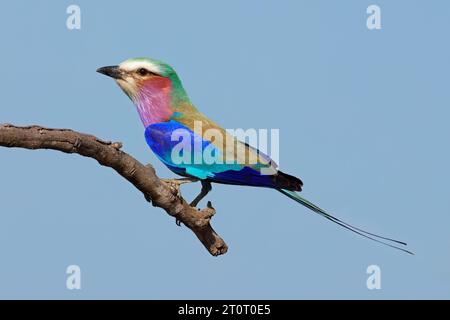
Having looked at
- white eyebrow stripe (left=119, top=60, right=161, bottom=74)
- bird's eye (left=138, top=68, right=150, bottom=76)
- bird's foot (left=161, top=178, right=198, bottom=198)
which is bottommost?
bird's foot (left=161, top=178, right=198, bottom=198)

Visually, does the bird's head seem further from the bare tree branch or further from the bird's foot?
the bare tree branch

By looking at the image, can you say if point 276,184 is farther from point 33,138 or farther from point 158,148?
point 33,138

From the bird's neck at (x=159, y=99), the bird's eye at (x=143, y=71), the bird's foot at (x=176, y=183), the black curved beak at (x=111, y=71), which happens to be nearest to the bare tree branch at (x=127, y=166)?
the bird's foot at (x=176, y=183)

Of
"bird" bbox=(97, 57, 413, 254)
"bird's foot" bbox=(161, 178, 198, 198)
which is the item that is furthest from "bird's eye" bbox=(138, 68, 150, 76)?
"bird's foot" bbox=(161, 178, 198, 198)

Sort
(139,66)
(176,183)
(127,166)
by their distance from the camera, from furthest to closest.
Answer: (139,66) < (176,183) < (127,166)

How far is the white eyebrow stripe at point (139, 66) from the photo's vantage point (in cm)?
736

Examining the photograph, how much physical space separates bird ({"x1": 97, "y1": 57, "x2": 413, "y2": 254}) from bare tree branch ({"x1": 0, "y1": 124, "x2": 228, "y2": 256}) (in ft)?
1.11

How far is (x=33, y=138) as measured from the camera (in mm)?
5414

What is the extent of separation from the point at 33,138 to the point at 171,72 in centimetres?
226

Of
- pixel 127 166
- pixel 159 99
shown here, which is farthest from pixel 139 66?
pixel 127 166

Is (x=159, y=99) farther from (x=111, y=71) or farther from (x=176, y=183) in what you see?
(x=176, y=183)

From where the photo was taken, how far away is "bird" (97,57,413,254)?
6949 millimetres

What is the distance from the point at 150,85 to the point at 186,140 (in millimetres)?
634

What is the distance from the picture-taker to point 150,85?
740 centimetres
